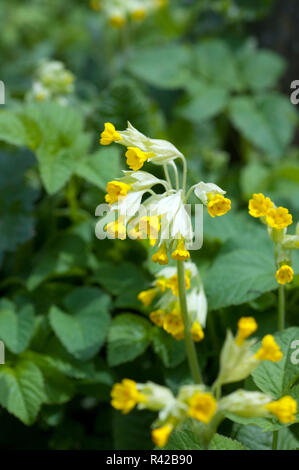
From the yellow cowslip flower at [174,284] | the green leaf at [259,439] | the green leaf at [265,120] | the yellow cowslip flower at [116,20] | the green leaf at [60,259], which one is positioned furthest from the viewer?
the yellow cowslip flower at [116,20]

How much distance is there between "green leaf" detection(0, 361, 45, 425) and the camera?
5.37ft

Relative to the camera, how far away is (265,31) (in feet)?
11.0

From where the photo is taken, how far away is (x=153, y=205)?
1.32 m

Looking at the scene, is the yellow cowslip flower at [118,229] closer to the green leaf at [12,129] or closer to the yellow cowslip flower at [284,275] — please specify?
the yellow cowslip flower at [284,275]

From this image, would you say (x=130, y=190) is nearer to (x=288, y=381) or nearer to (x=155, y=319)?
(x=155, y=319)

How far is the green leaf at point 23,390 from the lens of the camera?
1.64 metres

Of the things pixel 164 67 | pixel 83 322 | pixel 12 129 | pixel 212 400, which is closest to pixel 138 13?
pixel 164 67

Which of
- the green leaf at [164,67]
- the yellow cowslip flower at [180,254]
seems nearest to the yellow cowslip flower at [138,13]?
the green leaf at [164,67]

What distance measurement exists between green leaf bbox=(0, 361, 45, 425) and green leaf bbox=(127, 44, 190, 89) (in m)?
1.80

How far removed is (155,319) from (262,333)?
1.36 feet

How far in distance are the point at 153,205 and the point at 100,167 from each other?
715 millimetres

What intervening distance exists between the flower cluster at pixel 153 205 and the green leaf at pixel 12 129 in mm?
779

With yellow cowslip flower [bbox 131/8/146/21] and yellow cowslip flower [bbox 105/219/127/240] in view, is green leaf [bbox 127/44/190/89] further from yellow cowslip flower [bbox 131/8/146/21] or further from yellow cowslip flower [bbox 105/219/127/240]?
yellow cowslip flower [bbox 105/219/127/240]

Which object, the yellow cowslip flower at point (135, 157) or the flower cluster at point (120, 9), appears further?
the flower cluster at point (120, 9)
